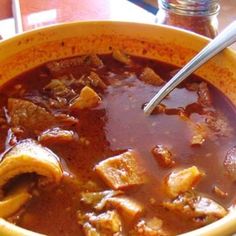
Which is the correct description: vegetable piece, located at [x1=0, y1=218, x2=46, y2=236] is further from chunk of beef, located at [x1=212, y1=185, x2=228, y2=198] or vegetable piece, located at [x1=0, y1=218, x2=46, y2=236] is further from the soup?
chunk of beef, located at [x1=212, y1=185, x2=228, y2=198]

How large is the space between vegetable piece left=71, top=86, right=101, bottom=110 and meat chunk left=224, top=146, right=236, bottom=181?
0.35 m

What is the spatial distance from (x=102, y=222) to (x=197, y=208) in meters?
0.18

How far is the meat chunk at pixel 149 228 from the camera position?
2.61 ft

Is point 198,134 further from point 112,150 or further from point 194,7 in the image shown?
point 194,7

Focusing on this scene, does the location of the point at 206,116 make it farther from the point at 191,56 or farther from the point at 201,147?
the point at 191,56

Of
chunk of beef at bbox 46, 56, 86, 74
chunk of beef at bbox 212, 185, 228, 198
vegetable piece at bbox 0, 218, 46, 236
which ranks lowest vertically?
chunk of beef at bbox 212, 185, 228, 198

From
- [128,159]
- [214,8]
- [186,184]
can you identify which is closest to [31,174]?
[128,159]

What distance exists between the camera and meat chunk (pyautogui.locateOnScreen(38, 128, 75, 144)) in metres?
0.99

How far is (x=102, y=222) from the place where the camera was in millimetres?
794

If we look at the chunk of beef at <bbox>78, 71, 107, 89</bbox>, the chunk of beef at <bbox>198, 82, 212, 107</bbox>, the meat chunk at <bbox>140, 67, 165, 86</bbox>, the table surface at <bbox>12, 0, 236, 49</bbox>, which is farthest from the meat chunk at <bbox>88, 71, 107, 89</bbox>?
the table surface at <bbox>12, 0, 236, 49</bbox>

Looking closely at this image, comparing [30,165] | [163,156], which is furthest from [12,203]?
[163,156]

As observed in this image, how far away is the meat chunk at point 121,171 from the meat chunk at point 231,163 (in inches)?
7.2

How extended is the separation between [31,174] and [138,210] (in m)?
0.23

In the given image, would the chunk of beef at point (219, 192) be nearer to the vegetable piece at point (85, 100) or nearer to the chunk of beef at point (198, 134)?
the chunk of beef at point (198, 134)
